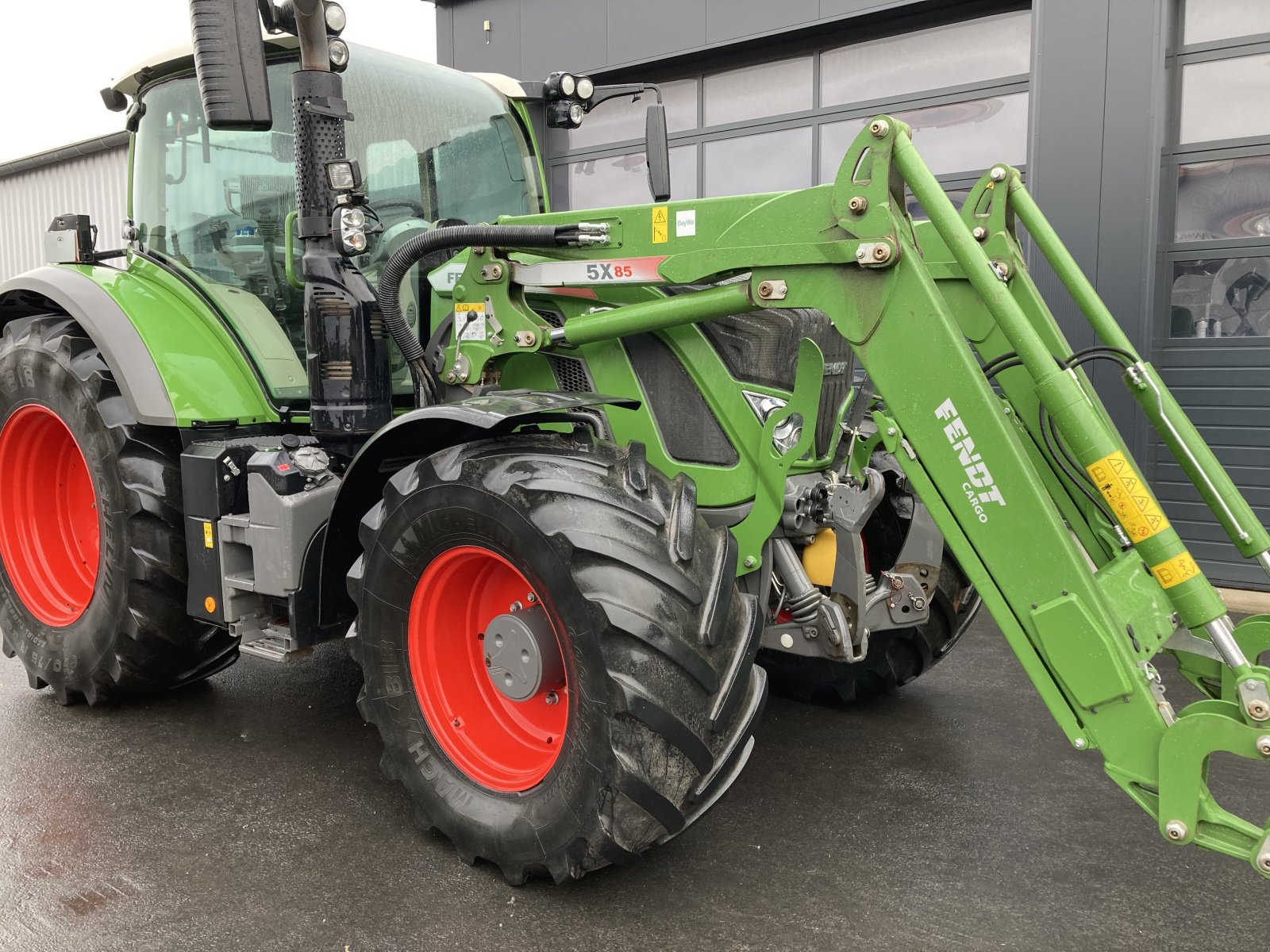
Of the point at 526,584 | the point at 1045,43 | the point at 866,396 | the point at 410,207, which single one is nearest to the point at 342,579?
the point at 526,584

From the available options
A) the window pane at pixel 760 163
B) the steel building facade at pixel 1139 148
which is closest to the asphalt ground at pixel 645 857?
the steel building facade at pixel 1139 148

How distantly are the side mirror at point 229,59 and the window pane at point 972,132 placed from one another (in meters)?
4.77

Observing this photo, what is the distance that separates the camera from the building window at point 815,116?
6953mm

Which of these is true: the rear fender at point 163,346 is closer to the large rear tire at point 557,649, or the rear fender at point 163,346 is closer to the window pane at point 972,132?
the large rear tire at point 557,649

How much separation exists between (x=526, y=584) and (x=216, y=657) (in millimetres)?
1834

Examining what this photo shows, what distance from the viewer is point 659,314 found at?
300cm

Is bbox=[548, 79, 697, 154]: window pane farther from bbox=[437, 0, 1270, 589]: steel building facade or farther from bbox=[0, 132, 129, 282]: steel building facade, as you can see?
bbox=[0, 132, 129, 282]: steel building facade

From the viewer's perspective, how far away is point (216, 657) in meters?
4.13

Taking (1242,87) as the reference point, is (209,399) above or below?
below

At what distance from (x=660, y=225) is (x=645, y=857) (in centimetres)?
182

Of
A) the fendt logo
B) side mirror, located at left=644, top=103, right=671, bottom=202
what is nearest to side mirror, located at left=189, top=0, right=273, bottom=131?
side mirror, located at left=644, top=103, right=671, bottom=202

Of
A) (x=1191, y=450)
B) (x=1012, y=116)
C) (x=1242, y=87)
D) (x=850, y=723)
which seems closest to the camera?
(x=1191, y=450)

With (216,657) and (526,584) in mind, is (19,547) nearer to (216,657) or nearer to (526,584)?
(216,657)

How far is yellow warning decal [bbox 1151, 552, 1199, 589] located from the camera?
7.47 feet
